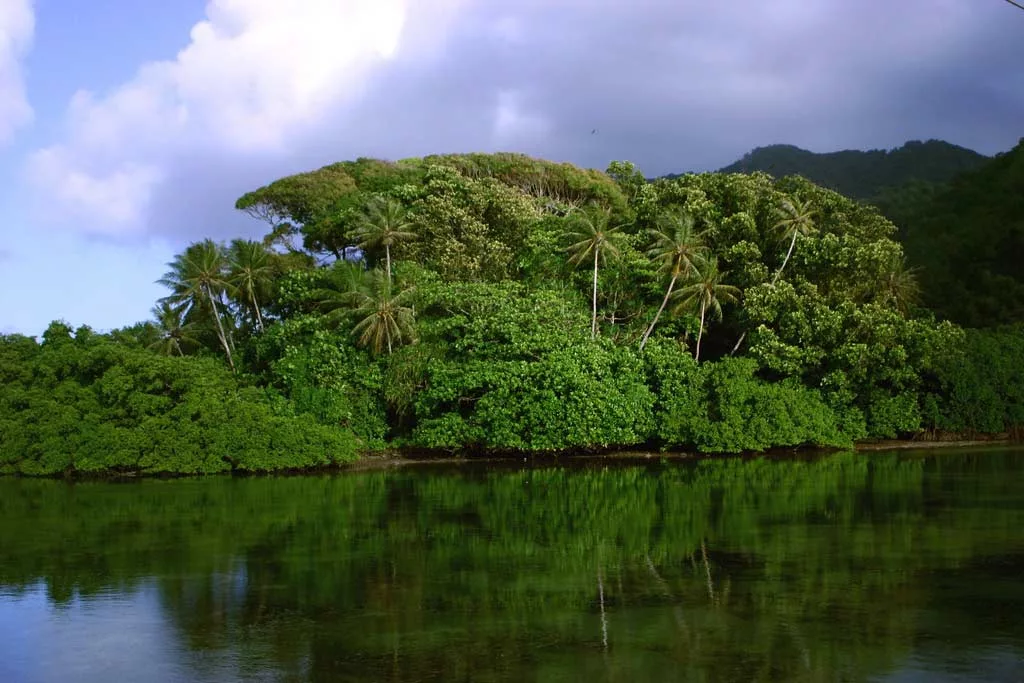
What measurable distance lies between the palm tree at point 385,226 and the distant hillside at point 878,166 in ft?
161

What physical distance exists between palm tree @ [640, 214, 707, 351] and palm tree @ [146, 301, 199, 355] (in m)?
23.0

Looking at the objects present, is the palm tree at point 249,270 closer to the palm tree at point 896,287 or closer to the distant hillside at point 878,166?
the palm tree at point 896,287

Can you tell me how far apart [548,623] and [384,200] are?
33.4 m

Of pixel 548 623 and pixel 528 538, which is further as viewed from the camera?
pixel 528 538

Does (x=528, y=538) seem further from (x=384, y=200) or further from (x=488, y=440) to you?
(x=384, y=200)

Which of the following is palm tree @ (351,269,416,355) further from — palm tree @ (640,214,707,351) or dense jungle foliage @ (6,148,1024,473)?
palm tree @ (640,214,707,351)

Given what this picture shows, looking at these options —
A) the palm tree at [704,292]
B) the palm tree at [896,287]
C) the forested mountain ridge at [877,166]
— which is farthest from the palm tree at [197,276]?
the forested mountain ridge at [877,166]

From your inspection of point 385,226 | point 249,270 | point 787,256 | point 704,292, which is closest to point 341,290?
point 385,226

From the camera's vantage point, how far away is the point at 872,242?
43844 millimetres

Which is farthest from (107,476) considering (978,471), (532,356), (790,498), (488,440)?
(978,471)

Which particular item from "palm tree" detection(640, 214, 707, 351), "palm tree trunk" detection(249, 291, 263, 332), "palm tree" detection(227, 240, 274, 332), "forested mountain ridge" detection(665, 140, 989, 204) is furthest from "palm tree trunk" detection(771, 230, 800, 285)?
"forested mountain ridge" detection(665, 140, 989, 204)

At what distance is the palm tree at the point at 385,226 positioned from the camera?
4350 centimetres

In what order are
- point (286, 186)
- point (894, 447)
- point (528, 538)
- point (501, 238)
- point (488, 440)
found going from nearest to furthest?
1. point (528, 538)
2. point (488, 440)
3. point (894, 447)
4. point (501, 238)
5. point (286, 186)

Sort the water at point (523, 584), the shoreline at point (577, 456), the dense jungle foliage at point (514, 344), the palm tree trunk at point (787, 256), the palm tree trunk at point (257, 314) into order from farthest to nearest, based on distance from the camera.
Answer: the palm tree trunk at point (257, 314) → the palm tree trunk at point (787, 256) → the shoreline at point (577, 456) → the dense jungle foliage at point (514, 344) → the water at point (523, 584)
